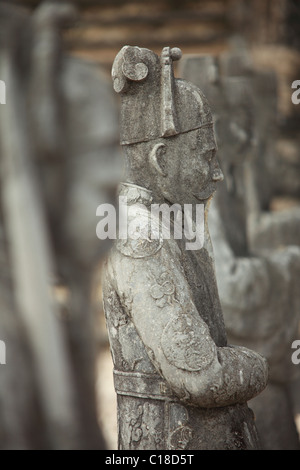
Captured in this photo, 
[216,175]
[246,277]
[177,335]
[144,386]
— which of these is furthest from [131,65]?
[246,277]

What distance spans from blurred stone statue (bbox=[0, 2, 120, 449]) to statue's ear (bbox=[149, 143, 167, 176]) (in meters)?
1.40

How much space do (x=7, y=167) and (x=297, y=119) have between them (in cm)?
847

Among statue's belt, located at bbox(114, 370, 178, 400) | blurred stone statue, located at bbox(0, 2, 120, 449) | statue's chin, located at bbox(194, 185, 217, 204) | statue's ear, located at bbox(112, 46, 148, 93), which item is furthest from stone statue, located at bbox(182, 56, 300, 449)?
blurred stone statue, located at bbox(0, 2, 120, 449)

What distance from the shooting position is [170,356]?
2.27m

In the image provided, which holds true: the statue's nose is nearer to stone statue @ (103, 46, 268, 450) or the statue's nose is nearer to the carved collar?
stone statue @ (103, 46, 268, 450)

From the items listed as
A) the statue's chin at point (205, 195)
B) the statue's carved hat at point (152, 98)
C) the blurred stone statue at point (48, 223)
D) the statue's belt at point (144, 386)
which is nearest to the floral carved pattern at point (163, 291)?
the statue's belt at point (144, 386)

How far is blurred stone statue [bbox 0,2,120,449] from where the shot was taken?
0.97 meters

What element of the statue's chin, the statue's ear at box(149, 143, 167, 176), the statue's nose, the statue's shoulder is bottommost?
the statue's shoulder

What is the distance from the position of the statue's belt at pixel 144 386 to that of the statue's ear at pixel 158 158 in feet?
2.00

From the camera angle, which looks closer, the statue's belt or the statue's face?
the statue's belt

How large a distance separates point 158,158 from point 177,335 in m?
0.56

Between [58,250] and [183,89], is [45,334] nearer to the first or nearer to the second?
[58,250]

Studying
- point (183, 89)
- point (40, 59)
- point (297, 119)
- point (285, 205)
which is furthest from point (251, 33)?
point (40, 59)

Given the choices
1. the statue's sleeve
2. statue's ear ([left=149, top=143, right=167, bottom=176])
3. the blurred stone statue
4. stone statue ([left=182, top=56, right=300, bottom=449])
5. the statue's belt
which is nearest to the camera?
the blurred stone statue
